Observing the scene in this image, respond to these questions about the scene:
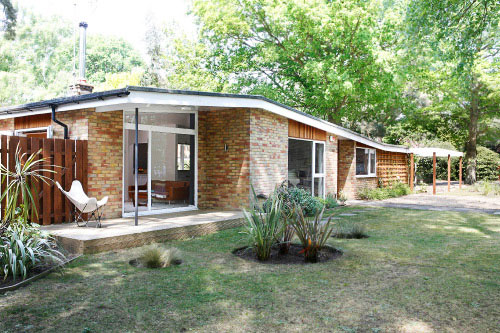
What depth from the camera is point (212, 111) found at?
10422mm

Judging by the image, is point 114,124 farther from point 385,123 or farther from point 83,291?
point 385,123

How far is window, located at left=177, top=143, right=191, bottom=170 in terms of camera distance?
1016 centimetres

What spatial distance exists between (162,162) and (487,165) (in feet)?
78.8

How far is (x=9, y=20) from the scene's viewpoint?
18.5ft

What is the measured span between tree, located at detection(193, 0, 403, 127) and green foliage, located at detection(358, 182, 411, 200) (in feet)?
16.8

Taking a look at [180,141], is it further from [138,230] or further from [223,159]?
[138,230]

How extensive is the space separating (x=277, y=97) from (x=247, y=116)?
12224 mm

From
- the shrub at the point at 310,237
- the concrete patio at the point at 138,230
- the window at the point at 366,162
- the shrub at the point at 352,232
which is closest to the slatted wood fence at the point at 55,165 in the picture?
the concrete patio at the point at 138,230

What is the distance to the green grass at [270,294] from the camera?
3410 millimetres

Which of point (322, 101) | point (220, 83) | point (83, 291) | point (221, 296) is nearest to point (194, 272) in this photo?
point (221, 296)

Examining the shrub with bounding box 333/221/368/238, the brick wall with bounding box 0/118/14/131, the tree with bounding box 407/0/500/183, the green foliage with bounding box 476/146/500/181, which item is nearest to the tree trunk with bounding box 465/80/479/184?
the green foliage with bounding box 476/146/500/181

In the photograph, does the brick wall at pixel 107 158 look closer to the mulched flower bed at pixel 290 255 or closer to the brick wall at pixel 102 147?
the brick wall at pixel 102 147

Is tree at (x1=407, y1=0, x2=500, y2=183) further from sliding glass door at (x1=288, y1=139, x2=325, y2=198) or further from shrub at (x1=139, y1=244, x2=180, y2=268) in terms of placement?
shrub at (x1=139, y1=244, x2=180, y2=268)

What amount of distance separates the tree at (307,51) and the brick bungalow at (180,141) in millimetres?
8189
